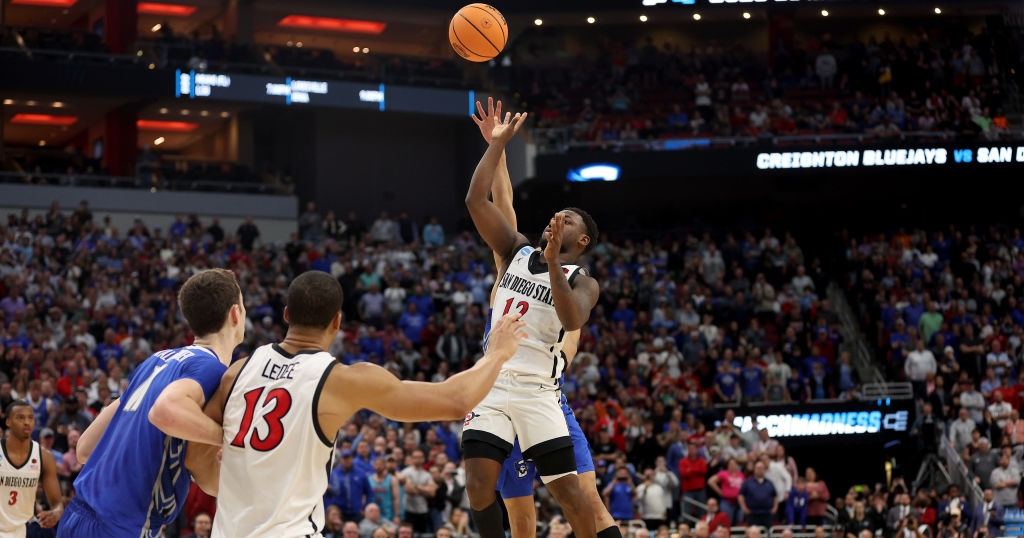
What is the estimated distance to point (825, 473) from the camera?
26.7 meters

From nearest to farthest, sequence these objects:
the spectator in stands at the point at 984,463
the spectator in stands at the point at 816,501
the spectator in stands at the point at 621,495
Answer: the spectator in stands at the point at 621,495 → the spectator in stands at the point at 816,501 → the spectator in stands at the point at 984,463

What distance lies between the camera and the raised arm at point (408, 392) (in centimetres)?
566

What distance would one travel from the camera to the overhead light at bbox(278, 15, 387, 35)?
1599 inches

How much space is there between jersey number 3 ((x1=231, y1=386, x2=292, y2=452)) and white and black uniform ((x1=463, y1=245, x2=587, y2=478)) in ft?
9.47

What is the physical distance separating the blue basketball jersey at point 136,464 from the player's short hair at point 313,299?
0.61 metres

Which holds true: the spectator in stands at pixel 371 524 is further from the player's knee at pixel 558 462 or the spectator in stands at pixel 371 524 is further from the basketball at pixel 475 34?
the player's knee at pixel 558 462

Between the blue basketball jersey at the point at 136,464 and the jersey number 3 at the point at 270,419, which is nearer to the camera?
the jersey number 3 at the point at 270,419

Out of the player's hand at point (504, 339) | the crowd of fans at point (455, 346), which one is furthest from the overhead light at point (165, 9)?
the player's hand at point (504, 339)

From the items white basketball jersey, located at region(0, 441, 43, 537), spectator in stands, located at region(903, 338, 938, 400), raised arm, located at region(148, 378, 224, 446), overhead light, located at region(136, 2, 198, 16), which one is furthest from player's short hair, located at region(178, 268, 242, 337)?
overhead light, located at region(136, 2, 198, 16)

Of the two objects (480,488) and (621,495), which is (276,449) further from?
(621,495)

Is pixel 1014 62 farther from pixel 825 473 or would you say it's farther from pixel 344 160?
pixel 344 160

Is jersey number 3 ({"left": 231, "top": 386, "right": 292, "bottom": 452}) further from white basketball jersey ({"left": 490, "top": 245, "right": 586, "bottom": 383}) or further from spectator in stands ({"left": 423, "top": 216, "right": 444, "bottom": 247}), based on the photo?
spectator in stands ({"left": 423, "top": 216, "right": 444, "bottom": 247})

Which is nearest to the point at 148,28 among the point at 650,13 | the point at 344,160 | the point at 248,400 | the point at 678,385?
the point at 344,160

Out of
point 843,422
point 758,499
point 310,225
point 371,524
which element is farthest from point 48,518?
point 310,225
